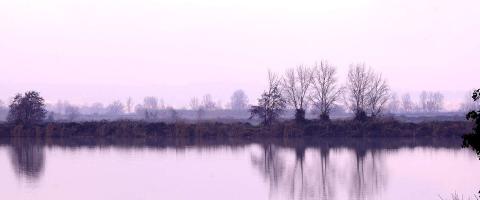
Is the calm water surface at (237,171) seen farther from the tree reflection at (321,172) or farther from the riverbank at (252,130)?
the riverbank at (252,130)

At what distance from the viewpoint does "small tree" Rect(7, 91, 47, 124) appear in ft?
158

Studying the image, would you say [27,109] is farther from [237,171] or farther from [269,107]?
[237,171]

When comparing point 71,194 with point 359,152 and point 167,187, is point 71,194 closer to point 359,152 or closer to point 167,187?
point 167,187

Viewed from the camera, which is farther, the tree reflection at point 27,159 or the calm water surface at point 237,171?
the tree reflection at point 27,159

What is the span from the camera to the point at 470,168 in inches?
927

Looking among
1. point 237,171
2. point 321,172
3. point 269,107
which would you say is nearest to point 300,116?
point 269,107

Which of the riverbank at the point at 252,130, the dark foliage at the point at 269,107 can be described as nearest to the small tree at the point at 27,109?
the riverbank at the point at 252,130

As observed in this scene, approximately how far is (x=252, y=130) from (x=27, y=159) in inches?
785

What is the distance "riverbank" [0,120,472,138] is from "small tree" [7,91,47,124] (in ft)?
4.80

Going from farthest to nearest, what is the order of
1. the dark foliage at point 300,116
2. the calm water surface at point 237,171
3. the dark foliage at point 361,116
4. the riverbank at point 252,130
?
1. the dark foliage at point 361,116
2. the dark foliage at point 300,116
3. the riverbank at point 252,130
4. the calm water surface at point 237,171

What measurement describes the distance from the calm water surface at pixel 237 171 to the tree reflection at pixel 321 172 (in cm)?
3

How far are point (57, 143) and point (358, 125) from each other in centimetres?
1968

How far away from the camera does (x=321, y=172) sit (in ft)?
75.4

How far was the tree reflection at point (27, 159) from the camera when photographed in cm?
2296
